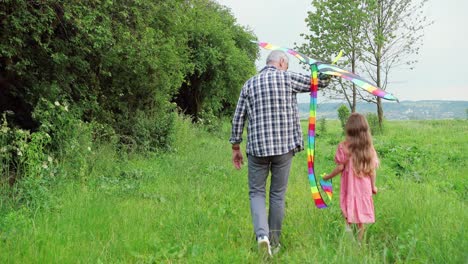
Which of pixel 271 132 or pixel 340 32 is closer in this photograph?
pixel 271 132

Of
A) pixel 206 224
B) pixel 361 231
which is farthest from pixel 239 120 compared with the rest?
pixel 361 231

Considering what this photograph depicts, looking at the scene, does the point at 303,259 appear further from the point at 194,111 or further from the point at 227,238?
the point at 194,111

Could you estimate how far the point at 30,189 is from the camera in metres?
6.14

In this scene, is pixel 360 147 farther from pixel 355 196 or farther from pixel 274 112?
pixel 274 112

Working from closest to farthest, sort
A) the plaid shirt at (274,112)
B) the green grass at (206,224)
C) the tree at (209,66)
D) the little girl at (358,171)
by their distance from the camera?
the green grass at (206,224), the plaid shirt at (274,112), the little girl at (358,171), the tree at (209,66)

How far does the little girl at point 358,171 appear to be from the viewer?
4879 mm

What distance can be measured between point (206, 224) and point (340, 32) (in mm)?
22241

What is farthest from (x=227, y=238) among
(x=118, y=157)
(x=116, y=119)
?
(x=116, y=119)

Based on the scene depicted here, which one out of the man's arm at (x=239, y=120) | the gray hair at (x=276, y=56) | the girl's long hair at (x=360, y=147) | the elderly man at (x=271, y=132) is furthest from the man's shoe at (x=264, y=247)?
the gray hair at (x=276, y=56)

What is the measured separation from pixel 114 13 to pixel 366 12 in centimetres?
1855

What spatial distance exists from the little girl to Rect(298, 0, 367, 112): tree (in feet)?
66.0

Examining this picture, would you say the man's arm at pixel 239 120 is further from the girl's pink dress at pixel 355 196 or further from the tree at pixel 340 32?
the tree at pixel 340 32

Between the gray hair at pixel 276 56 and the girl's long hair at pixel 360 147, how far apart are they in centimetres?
111

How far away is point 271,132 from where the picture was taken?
4762 mm
